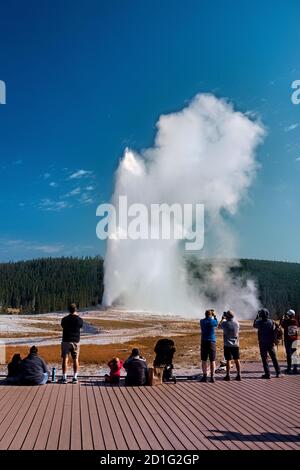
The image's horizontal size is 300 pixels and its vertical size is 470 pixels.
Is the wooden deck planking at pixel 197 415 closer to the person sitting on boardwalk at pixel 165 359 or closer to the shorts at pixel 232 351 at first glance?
the person sitting on boardwalk at pixel 165 359

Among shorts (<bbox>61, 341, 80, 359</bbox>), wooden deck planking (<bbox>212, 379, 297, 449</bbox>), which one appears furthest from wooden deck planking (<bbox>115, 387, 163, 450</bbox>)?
shorts (<bbox>61, 341, 80, 359</bbox>)

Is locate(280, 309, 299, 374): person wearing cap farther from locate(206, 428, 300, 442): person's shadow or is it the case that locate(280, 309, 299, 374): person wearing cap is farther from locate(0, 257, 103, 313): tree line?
locate(0, 257, 103, 313): tree line

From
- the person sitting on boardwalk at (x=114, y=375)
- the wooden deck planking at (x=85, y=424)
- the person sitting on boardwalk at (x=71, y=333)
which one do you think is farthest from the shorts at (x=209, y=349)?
the wooden deck planking at (x=85, y=424)

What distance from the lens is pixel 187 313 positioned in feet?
357

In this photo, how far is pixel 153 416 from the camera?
8547 mm

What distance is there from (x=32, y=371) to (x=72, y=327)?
4.71 feet

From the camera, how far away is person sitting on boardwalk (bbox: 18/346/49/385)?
11.3m

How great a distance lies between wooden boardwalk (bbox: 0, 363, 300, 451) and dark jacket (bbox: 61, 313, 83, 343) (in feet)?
3.84

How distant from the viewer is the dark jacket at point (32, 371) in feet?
37.2

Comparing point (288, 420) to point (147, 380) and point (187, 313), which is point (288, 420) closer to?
point (147, 380)

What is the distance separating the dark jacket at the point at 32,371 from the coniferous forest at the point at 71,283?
107 meters

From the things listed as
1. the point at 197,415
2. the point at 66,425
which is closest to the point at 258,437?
the point at 197,415
